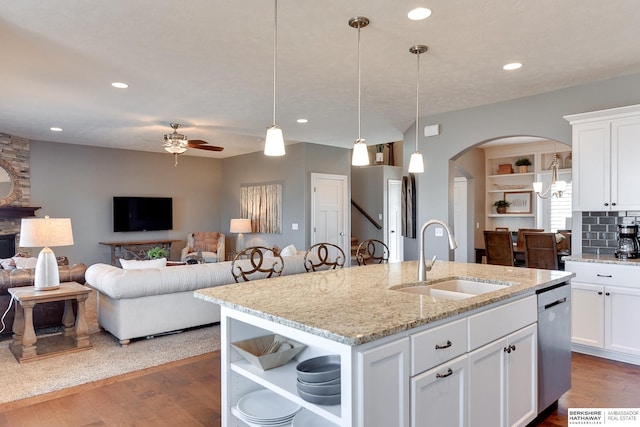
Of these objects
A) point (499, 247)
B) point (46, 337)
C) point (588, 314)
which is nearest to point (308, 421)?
point (588, 314)

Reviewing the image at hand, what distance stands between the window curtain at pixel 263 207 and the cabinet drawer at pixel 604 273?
214 inches

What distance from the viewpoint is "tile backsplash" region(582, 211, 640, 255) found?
411 centimetres

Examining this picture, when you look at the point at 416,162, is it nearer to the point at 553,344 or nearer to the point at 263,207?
the point at 553,344

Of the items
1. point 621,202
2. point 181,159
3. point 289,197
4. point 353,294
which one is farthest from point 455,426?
point 181,159

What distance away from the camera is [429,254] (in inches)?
225

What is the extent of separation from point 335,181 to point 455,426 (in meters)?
6.71

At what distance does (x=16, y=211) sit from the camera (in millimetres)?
6949

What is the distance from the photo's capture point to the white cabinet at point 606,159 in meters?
3.73

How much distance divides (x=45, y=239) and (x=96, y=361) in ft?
3.97

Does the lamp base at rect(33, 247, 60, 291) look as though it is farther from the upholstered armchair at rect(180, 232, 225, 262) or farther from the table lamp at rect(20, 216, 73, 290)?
the upholstered armchair at rect(180, 232, 225, 262)

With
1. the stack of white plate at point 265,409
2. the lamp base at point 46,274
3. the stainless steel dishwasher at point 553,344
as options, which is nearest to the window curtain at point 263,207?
the lamp base at point 46,274

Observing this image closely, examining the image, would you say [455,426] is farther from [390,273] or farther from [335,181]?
[335,181]

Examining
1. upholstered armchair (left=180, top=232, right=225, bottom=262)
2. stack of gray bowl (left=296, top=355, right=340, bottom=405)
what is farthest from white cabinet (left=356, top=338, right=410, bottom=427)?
upholstered armchair (left=180, top=232, right=225, bottom=262)

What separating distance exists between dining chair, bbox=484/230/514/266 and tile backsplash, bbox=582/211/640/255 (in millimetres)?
1331
